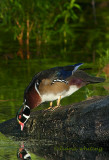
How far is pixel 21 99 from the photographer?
903cm

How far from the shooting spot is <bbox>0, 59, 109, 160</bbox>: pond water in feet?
20.5

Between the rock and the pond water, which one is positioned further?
the rock

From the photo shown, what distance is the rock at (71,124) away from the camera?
21.5ft

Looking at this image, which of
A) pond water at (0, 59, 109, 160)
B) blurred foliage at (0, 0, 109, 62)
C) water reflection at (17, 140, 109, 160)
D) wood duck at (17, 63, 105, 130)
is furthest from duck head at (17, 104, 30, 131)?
blurred foliage at (0, 0, 109, 62)

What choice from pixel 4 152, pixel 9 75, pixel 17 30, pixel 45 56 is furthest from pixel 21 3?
pixel 4 152

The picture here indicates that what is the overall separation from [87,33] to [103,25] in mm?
1639

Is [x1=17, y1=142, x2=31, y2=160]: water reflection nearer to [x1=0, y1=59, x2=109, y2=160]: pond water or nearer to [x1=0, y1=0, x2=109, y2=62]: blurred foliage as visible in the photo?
[x1=0, y1=59, x2=109, y2=160]: pond water

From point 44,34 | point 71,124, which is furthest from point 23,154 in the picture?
point 44,34

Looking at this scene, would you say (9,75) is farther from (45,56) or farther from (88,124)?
(88,124)

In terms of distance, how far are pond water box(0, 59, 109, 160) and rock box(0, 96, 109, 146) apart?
0.23 m


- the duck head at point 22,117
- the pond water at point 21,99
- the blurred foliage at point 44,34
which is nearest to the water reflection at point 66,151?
the pond water at point 21,99

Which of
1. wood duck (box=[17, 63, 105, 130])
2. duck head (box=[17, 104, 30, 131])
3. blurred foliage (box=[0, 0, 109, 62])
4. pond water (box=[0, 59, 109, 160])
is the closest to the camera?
pond water (box=[0, 59, 109, 160])

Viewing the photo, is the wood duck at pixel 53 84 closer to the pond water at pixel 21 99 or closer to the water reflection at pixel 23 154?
the pond water at pixel 21 99

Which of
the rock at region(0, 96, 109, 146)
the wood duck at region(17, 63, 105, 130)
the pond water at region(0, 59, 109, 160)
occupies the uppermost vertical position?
the wood duck at region(17, 63, 105, 130)
